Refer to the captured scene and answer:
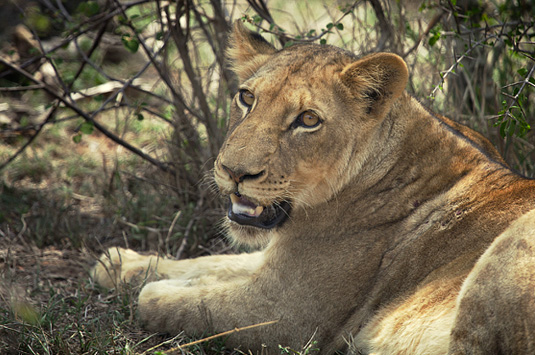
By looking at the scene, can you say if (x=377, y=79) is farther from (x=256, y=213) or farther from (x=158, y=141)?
(x=158, y=141)

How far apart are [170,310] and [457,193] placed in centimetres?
170

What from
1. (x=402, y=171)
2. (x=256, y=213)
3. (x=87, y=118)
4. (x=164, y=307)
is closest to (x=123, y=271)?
(x=164, y=307)

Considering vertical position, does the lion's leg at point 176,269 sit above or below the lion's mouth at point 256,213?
below

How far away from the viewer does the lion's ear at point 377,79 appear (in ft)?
10.5

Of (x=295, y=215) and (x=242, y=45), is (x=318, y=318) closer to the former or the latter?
(x=295, y=215)

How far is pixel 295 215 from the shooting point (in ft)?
11.4

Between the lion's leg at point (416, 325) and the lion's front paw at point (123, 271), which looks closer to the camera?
the lion's leg at point (416, 325)

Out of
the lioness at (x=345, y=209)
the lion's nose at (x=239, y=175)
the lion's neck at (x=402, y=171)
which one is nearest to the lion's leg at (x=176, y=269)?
the lioness at (x=345, y=209)

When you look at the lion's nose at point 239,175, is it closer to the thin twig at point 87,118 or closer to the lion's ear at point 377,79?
the lion's ear at point 377,79

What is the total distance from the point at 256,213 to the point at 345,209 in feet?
1.61

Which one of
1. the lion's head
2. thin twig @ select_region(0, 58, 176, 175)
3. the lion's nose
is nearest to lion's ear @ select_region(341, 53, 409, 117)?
the lion's head

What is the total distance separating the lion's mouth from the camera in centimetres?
334

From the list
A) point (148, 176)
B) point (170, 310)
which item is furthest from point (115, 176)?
point (170, 310)

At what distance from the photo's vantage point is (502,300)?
8.08 ft
